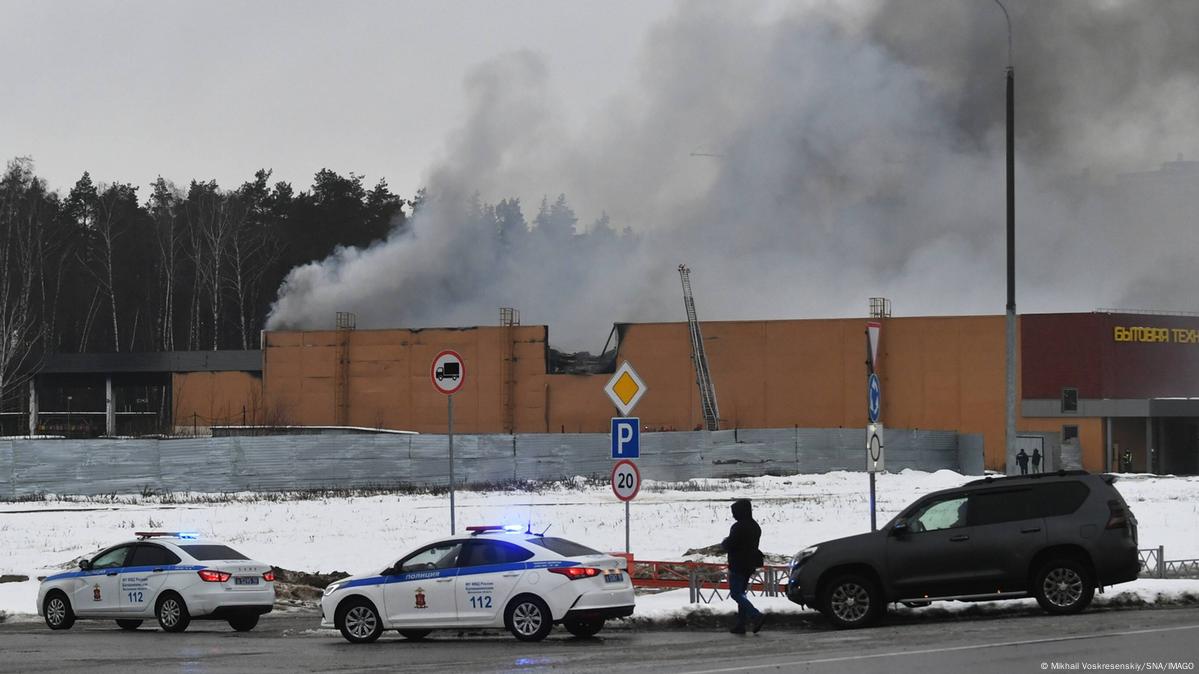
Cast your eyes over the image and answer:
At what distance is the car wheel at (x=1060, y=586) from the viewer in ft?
55.4

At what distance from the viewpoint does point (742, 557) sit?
56.5 feet

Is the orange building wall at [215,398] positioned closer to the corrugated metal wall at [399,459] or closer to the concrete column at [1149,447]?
the corrugated metal wall at [399,459]

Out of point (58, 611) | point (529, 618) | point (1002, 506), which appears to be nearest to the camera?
point (529, 618)

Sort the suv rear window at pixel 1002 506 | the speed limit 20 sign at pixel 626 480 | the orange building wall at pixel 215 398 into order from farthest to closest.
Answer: the orange building wall at pixel 215 398
the speed limit 20 sign at pixel 626 480
the suv rear window at pixel 1002 506

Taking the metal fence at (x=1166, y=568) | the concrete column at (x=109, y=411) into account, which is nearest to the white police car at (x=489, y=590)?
the metal fence at (x=1166, y=568)

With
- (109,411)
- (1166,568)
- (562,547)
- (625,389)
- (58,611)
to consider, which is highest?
(109,411)

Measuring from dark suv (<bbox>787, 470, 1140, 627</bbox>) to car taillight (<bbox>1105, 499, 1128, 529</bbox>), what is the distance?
0.05ft

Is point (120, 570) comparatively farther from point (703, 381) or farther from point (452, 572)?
point (703, 381)

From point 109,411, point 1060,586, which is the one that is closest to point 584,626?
point 1060,586

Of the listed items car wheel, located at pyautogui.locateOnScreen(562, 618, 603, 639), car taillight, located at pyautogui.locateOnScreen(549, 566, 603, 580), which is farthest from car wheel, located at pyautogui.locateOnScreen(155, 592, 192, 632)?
car taillight, located at pyautogui.locateOnScreen(549, 566, 603, 580)

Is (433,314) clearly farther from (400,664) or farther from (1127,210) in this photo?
(400,664)

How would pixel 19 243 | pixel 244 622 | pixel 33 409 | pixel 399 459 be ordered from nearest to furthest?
pixel 244 622 < pixel 399 459 < pixel 33 409 < pixel 19 243

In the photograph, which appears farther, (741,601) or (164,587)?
(164,587)

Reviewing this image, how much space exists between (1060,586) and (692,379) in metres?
47.0
